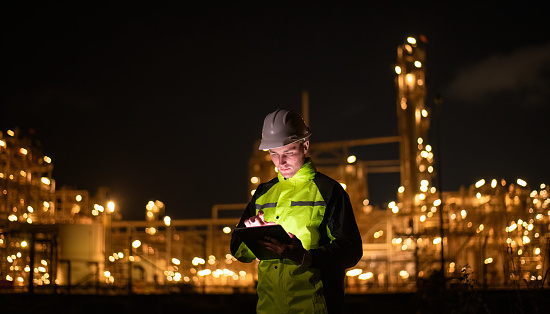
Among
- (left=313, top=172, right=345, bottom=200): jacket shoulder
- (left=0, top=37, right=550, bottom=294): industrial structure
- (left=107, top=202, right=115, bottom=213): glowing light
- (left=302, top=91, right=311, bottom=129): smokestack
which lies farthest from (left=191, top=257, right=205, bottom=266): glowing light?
(left=313, top=172, right=345, bottom=200): jacket shoulder

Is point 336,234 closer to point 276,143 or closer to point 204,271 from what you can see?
point 276,143

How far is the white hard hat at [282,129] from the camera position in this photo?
4164mm

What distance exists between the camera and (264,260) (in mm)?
4012

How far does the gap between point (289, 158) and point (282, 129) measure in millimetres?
184

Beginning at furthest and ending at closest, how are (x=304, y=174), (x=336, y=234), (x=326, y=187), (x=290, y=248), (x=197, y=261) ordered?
(x=197, y=261), (x=304, y=174), (x=326, y=187), (x=336, y=234), (x=290, y=248)

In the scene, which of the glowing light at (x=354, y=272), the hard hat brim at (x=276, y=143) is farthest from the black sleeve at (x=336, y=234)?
the glowing light at (x=354, y=272)

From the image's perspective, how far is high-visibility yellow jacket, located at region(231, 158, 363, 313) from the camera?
151 inches

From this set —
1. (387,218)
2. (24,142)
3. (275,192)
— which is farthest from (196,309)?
(24,142)

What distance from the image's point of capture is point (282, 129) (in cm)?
419

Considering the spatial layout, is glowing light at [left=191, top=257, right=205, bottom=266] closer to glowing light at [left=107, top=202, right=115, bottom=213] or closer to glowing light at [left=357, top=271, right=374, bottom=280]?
glowing light at [left=107, top=202, right=115, bottom=213]

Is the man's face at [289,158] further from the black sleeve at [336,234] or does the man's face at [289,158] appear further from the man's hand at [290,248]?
the man's hand at [290,248]

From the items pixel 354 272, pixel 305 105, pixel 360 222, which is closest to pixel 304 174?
pixel 354 272

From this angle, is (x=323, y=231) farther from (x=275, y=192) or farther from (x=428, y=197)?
(x=428, y=197)

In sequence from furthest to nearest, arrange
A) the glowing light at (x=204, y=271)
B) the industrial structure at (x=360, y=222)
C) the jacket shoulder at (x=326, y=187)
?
the glowing light at (x=204, y=271)
the industrial structure at (x=360, y=222)
the jacket shoulder at (x=326, y=187)
